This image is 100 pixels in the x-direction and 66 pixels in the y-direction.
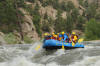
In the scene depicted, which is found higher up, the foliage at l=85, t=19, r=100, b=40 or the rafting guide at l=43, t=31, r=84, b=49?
the rafting guide at l=43, t=31, r=84, b=49

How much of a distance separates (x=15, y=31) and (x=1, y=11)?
4.07 meters

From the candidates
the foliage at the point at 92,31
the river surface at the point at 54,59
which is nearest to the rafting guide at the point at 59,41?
the river surface at the point at 54,59

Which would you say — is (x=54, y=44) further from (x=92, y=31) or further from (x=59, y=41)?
(x=92, y=31)

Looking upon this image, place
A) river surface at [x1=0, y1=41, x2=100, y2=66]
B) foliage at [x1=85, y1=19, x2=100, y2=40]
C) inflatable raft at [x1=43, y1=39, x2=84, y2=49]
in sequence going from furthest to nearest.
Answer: foliage at [x1=85, y1=19, x2=100, y2=40] < inflatable raft at [x1=43, y1=39, x2=84, y2=49] < river surface at [x1=0, y1=41, x2=100, y2=66]

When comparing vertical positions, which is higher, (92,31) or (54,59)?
(54,59)

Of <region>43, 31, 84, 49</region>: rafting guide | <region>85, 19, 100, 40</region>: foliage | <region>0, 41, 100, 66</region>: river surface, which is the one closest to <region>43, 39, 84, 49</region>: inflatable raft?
<region>43, 31, 84, 49</region>: rafting guide

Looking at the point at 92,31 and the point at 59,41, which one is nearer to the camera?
the point at 59,41

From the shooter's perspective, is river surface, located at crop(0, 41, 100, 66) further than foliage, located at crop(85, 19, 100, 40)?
No

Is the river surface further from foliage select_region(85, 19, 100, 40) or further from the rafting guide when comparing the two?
foliage select_region(85, 19, 100, 40)

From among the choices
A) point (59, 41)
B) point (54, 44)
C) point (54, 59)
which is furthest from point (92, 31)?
point (54, 59)

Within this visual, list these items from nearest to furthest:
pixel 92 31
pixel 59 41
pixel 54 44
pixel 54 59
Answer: pixel 54 59, pixel 54 44, pixel 59 41, pixel 92 31

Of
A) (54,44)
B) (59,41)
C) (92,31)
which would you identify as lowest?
(92,31)

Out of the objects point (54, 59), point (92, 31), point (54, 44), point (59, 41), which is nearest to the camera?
Answer: point (54, 59)

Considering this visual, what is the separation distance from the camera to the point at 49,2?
60281mm
